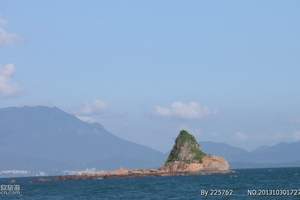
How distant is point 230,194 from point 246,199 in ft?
50.7

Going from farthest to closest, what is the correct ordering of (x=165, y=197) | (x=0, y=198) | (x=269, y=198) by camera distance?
(x=0, y=198) < (x=165, y=197) < (x=269, y=198)

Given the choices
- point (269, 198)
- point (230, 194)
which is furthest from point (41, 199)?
point (269, 198)

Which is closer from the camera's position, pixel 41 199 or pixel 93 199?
pixel 93 199

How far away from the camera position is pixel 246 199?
406 feet

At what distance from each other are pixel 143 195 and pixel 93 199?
11.1 metres

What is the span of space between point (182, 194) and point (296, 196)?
2610 cm

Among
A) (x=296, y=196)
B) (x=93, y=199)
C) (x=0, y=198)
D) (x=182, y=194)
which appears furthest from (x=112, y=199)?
(x=296, y=196)

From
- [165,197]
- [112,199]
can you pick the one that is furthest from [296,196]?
[112,199]

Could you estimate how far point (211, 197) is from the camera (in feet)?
421

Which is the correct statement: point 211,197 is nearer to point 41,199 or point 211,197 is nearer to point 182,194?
point 182,194

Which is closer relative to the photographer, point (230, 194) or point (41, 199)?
point (230, 194)

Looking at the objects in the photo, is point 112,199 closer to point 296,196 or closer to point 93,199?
point 93,199

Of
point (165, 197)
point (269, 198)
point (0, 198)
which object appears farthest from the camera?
point (0, 198)

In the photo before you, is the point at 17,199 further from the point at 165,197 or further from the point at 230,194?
the point at 230,194
